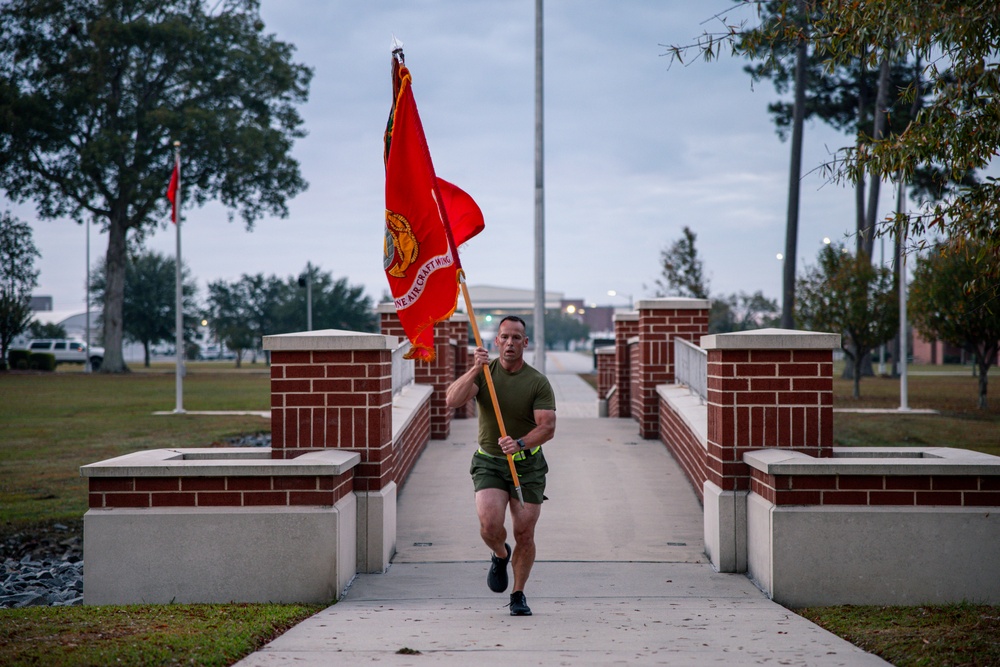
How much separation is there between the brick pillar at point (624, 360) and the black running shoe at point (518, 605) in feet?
28.6

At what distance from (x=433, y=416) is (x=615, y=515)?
14.4 ft

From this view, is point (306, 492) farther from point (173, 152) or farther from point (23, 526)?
point (173, 152)

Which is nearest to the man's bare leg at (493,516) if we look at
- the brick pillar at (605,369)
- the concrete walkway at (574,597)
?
the concrete walkway at (574,597)

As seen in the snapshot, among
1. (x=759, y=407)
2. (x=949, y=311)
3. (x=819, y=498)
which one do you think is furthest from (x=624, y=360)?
(x=949, y=311)

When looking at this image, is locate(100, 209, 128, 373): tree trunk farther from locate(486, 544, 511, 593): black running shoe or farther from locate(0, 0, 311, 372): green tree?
locate(486, 544, 511, 593): black running shoe

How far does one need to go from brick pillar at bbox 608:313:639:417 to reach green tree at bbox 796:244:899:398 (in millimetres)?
15289

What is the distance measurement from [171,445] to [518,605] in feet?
38.6

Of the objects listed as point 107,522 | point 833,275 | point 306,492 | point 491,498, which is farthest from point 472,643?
point 833,275

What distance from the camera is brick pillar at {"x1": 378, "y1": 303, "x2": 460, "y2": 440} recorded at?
12.7 metres

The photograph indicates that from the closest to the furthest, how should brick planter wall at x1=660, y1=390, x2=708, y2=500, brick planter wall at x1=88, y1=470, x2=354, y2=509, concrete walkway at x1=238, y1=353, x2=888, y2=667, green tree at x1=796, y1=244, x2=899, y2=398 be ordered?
concrete walkway at x1=238, y1=353, x2=888, y2=667 < brick planter wall at x1=88, y1=470, x2=354, y2=509 < brick planter wall at x1=660, y1=390, x2=708, y2=500 < green tree at x1=796, y1=244, x2=899, y2=398

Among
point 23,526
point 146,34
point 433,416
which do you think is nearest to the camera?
point 23,526

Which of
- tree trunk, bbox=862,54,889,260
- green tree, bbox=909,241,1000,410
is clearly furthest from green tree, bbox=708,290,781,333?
green tree, bbox=909,241,1000,410

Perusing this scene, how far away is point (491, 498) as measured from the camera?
5.90 metres

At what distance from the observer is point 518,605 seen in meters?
5.72
